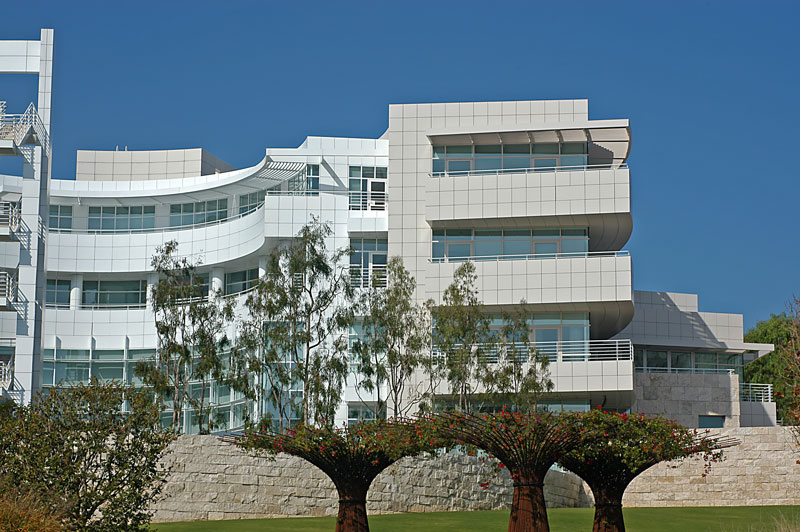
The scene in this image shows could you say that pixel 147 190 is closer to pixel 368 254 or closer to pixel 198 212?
pixel 198 212

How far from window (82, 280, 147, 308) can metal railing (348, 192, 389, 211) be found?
13867 mm

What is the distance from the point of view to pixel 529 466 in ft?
85.6

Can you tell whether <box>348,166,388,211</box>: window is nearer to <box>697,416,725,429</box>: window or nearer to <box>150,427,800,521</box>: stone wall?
<box>150,427,800,521</box>: stone wall

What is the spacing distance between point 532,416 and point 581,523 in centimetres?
883

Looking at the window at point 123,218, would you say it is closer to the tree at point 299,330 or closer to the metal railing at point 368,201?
the metal railing at point 368,201

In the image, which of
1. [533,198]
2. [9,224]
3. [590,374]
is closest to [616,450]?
[590,374]

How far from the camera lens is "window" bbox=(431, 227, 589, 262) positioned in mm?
51625

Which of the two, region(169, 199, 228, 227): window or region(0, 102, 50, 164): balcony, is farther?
region(169, 199, 228, 227): window

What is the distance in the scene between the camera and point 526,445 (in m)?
26.0

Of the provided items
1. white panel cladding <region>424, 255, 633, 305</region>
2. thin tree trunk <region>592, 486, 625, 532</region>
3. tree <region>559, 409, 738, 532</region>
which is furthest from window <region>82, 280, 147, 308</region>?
thin tree trunk <region>592, 486, 625, 532</region>

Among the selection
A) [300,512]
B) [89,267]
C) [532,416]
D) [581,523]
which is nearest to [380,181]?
[89,267]

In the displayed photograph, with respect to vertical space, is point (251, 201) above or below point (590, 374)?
above

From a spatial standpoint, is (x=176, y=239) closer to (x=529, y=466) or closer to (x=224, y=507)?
(x=224, y=507)

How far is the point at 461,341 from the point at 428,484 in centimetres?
702
